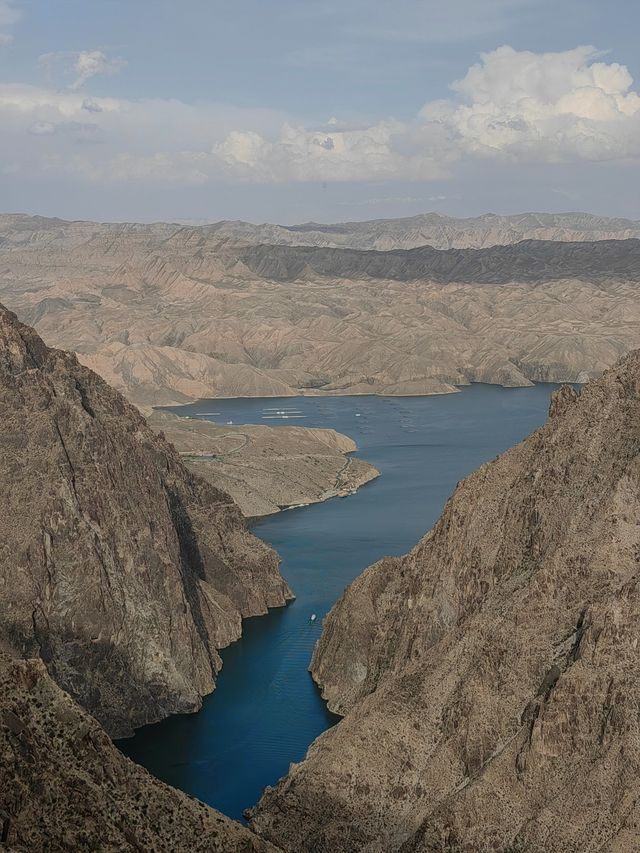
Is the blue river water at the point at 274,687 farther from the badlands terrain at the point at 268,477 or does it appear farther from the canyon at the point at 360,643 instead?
the badlands terrain at the point at 268,477

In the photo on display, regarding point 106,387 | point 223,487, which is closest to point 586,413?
point 106,387

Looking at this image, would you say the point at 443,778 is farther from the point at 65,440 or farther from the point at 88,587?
the point at 65,440

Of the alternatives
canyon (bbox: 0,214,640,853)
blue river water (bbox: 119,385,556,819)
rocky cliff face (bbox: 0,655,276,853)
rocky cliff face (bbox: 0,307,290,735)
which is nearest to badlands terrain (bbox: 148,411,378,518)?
blue river water (bbox: 119,385,556,819)

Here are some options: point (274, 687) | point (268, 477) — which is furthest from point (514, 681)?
point (268, 477)

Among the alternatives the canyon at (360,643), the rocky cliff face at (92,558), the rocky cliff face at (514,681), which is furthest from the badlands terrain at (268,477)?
the rocky cliff face at (514,681)

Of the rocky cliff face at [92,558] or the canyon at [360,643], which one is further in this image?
the rocky cliff face at [92,558]

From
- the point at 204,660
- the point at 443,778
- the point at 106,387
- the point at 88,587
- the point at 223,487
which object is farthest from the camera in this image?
the point at 223,487

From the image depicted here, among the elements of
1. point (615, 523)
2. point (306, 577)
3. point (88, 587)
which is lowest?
point (306, 577)
